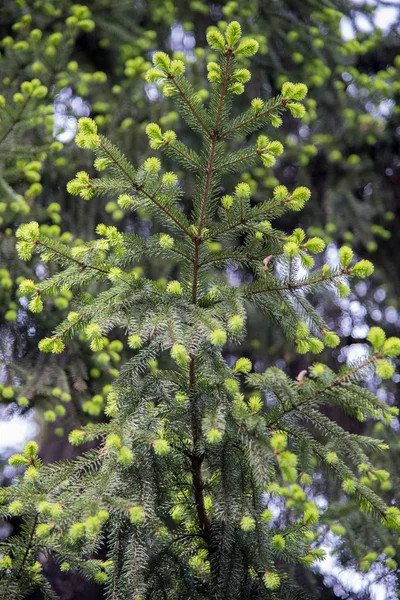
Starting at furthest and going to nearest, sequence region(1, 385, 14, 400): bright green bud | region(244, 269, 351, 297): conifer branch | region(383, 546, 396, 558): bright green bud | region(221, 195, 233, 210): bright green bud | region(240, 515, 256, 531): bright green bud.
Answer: region(1, 385, 14, 400): bright green bud → region(383, 546, 396, 558): bright green bud → region(221, 195, 233, 210): bright green bud → region(244, 269, 351, 297): conifer branch → region(240, 515, 256, 531): bright green bud

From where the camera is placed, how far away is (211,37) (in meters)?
1.63

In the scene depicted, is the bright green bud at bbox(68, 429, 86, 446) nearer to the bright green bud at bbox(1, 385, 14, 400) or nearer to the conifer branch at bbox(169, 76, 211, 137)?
the conifer branch at bbox(169, 76, 211, 137)

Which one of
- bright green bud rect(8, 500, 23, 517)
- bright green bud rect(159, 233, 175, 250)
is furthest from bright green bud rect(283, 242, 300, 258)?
bright green bud rect(8, 500, 23, 517)

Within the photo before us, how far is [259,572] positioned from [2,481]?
11.2 feet

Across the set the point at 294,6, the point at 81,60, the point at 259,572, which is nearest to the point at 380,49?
the point at 294,6

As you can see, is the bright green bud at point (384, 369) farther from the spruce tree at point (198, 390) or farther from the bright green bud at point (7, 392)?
the bright green bud at point (7, 392)

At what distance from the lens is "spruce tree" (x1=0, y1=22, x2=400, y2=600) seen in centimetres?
159

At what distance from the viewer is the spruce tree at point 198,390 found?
1587 mm

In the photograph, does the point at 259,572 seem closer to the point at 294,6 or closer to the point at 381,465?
the point at 381,465

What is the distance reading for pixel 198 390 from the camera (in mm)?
1779

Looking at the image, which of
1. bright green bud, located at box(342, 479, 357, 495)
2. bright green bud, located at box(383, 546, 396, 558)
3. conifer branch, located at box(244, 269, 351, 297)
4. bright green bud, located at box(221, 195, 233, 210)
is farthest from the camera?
bright green bud, located at box(383, 546, 396, 558)

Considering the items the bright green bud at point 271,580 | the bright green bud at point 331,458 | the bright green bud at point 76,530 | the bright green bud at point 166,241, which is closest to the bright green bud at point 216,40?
the bright green bud at point 166,241

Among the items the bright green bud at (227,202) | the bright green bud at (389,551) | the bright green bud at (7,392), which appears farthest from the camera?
the bright green bud at (7,392)

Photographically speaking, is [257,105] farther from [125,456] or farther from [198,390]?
[125,456]
